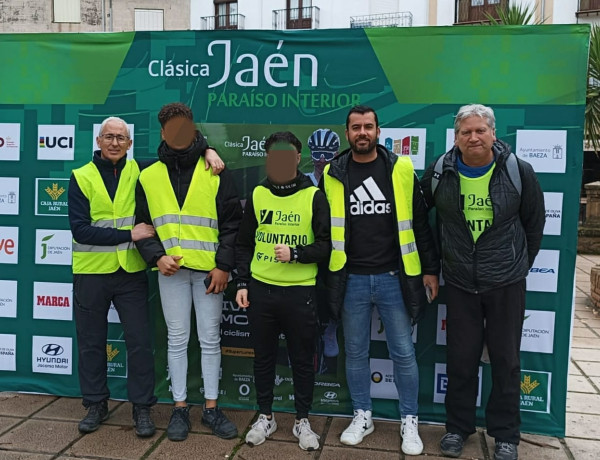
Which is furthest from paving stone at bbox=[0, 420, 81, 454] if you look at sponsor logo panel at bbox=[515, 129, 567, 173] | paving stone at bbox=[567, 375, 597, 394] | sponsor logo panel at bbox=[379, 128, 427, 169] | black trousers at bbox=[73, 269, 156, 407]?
paving stone at bbox=[567, 375, 597, 394]

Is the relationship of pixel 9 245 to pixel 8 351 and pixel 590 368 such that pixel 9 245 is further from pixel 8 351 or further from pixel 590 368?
pixel 590 368

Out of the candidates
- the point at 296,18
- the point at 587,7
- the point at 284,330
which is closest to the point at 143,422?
the point at 284,330

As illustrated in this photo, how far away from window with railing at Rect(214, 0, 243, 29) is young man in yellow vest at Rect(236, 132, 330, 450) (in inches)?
863

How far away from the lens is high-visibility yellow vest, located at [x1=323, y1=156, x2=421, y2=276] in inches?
130

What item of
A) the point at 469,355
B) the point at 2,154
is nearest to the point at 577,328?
the point at 469,355

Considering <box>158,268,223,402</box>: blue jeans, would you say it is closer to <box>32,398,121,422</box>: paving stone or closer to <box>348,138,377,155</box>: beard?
<box>32,398,121,422</box>: paving stone

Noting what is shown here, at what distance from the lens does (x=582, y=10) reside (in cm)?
2003

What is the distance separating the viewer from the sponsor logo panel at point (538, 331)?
3.63 m

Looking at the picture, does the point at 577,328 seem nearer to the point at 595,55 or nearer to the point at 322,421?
the point at 595,55

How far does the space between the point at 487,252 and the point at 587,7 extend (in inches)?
814

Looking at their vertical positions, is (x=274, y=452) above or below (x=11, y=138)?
below

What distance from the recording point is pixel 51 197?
4.10 metres

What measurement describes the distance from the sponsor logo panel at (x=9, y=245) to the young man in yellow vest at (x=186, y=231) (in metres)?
1.24

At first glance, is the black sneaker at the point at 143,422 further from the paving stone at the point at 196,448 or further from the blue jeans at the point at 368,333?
the blue jeans at the point at 368,333
